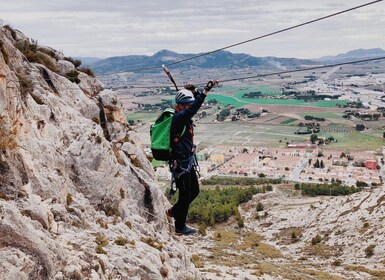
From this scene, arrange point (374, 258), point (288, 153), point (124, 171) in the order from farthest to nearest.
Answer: point (288, 153) < point (374, 258) < point (124, 171)

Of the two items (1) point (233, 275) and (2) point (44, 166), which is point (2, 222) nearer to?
(2) point (44, 166)

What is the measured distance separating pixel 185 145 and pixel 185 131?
35 centimetres

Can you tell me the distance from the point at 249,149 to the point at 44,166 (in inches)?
5401

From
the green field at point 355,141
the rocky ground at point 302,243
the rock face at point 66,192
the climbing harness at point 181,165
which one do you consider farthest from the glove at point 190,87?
the green field at point 355,141

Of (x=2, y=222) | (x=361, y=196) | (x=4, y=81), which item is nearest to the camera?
(x=2, y=222)

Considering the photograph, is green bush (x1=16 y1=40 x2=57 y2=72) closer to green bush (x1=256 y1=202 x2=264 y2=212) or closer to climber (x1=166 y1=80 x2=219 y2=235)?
climber (x1=166 y1=80 x2=219 y2=235)

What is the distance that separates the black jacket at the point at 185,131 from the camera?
848 cm

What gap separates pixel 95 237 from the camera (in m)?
13.5

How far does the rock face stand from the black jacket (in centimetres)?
411

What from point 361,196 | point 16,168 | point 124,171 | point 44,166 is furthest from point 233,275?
point 361,196

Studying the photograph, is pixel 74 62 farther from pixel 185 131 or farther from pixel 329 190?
pixel 329 190

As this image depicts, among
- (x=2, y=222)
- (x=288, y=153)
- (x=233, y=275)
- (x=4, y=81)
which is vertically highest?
(x=4, y=81)

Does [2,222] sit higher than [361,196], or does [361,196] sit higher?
[2,222]

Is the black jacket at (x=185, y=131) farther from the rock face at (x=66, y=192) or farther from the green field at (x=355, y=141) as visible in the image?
the green field at (x=355, y=141)
